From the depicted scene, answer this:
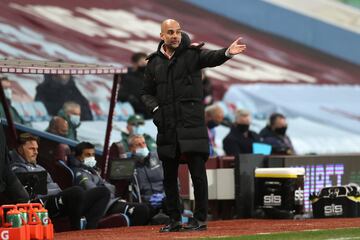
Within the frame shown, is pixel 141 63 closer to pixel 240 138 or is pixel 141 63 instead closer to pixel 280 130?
pixel 240 138

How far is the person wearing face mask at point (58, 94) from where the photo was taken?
54.8 ft

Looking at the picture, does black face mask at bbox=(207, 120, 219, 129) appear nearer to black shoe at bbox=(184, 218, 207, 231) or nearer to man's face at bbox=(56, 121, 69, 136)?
man's face at bbox=(56, 121, 69, 136)

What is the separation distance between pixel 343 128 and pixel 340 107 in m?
1.16

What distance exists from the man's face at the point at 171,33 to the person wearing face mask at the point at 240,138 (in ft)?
18.6

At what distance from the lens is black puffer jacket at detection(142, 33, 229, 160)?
522 inches

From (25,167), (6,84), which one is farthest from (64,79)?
(25,167)

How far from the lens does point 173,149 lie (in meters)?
13.3

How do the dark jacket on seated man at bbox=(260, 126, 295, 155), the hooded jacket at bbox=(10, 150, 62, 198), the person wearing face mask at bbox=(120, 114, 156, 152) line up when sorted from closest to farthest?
the hooded jacket at bbox=(10, 150, 62, 198) → the person wearing face mask at bbox=(120, 114, 156, 152) → the dark jacket on seated man at bbox=(260, 126, 295, 155)

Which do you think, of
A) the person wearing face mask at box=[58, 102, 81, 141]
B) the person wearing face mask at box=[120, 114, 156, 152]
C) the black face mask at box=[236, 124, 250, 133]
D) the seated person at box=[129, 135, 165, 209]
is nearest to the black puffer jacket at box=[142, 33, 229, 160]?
the seated person at box=[129, 135, 165, 209]

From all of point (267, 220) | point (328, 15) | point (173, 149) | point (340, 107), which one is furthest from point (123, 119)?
point (328, 15)

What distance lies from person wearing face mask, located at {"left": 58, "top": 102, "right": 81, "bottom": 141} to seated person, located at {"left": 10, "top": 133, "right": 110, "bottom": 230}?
5.07 feet

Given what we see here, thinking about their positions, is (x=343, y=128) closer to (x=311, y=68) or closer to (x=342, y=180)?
(x=311, y=68)

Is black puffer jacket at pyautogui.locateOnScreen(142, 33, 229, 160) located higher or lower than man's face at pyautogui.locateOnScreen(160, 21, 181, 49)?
lower

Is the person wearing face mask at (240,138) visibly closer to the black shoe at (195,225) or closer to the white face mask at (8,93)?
the white face mask at (8,93)
